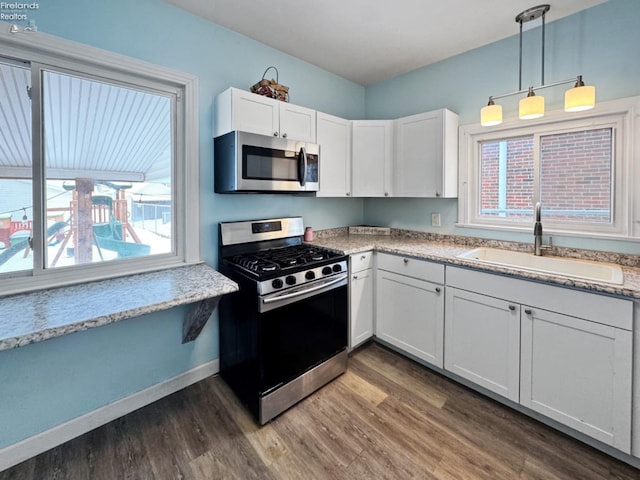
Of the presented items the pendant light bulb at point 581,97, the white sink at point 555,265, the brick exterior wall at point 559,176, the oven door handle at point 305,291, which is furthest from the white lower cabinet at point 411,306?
the pendant light bulb at point 581,97

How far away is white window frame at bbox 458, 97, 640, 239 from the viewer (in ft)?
6.24

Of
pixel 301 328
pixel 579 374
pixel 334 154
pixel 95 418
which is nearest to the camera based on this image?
pixel 579 374

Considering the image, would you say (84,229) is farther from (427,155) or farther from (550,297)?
(550,297)

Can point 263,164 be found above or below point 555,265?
above

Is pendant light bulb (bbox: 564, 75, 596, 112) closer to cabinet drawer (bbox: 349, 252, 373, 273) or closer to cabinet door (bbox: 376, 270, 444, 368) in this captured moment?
cabinet door (bbox: 376, 270, 444, 368)

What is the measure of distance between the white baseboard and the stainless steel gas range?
0.23 m

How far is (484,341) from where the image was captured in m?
1.99

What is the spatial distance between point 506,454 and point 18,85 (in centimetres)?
325

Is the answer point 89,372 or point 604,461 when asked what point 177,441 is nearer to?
point 89,372

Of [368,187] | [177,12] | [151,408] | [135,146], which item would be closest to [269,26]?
[177,12]

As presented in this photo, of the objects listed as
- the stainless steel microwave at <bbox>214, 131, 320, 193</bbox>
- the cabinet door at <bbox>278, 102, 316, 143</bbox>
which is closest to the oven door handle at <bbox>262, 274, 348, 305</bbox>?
the stainless steel microwave at <bbox>214, 131, 320, 193</bbox>

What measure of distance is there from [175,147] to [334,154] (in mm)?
1320

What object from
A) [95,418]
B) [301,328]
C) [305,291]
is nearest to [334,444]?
[301,328]

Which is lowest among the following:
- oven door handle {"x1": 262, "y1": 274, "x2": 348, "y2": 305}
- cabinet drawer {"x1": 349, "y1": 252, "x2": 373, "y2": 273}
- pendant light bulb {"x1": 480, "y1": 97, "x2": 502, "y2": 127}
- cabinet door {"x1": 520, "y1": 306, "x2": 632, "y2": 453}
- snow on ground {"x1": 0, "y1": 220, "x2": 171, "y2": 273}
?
cabinet door {"x1": 520, "y1": 306, "x2": 632, "y2": 453}
